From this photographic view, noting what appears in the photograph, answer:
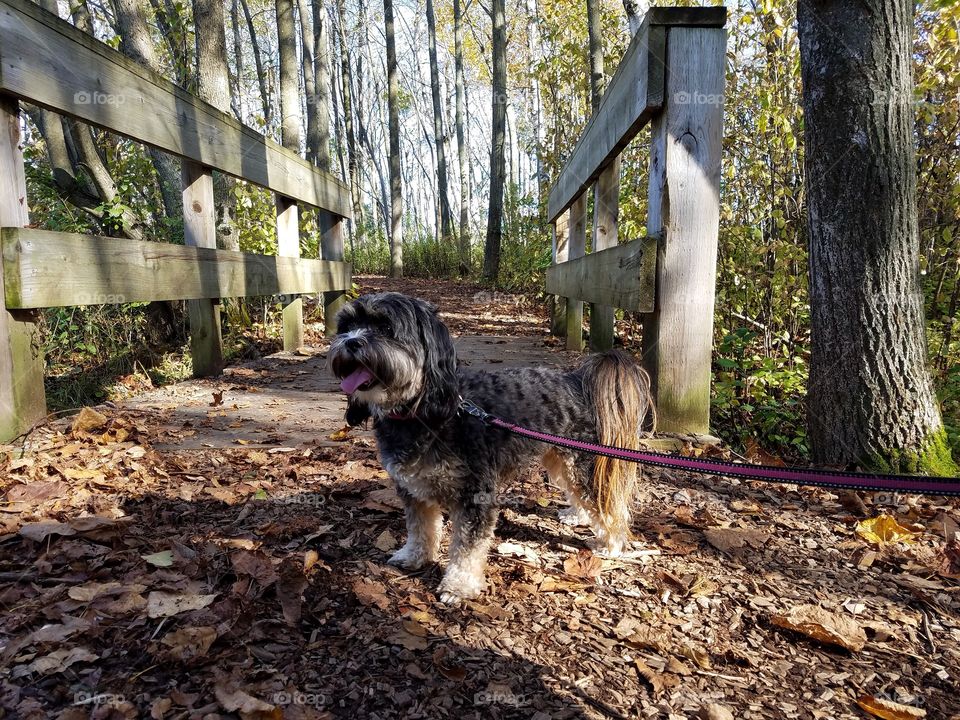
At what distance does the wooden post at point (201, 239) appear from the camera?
18.8ft

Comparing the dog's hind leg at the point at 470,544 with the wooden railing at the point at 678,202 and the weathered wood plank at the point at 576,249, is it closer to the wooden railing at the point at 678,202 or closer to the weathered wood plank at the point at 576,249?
the wooden railing at the point at 678,202

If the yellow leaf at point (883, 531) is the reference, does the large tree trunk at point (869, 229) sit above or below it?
above

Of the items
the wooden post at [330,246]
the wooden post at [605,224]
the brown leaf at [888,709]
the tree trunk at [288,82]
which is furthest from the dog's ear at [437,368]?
the tree trunk at [288,82]

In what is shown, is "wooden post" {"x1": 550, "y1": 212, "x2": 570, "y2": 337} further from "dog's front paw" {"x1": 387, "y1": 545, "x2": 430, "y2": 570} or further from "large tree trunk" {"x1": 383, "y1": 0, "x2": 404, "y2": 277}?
"large tree trunk" {"x1": 383, "y1": 0, "x2": 404, "y2": 277}

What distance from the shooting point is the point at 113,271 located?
4.16 meters

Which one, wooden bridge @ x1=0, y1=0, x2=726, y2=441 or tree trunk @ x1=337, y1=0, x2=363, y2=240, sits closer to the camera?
wooden bridge @ x1=0, y1=0, x2=726, y2=441

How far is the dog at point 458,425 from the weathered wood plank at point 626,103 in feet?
5.61

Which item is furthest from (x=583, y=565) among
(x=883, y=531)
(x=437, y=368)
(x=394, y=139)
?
(x=394, y=139)

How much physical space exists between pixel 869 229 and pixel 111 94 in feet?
16.3

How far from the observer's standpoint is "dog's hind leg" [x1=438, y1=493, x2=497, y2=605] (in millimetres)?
2718

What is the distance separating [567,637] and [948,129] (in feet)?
19.3

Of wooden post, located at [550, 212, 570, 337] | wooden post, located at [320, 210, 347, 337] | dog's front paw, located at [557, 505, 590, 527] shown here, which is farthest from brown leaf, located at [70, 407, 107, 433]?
wooden post, located at [550, 212, 570, 337]

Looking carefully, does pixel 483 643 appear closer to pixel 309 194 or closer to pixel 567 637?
pixel 567 637

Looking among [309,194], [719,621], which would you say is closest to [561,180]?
[309,194]
